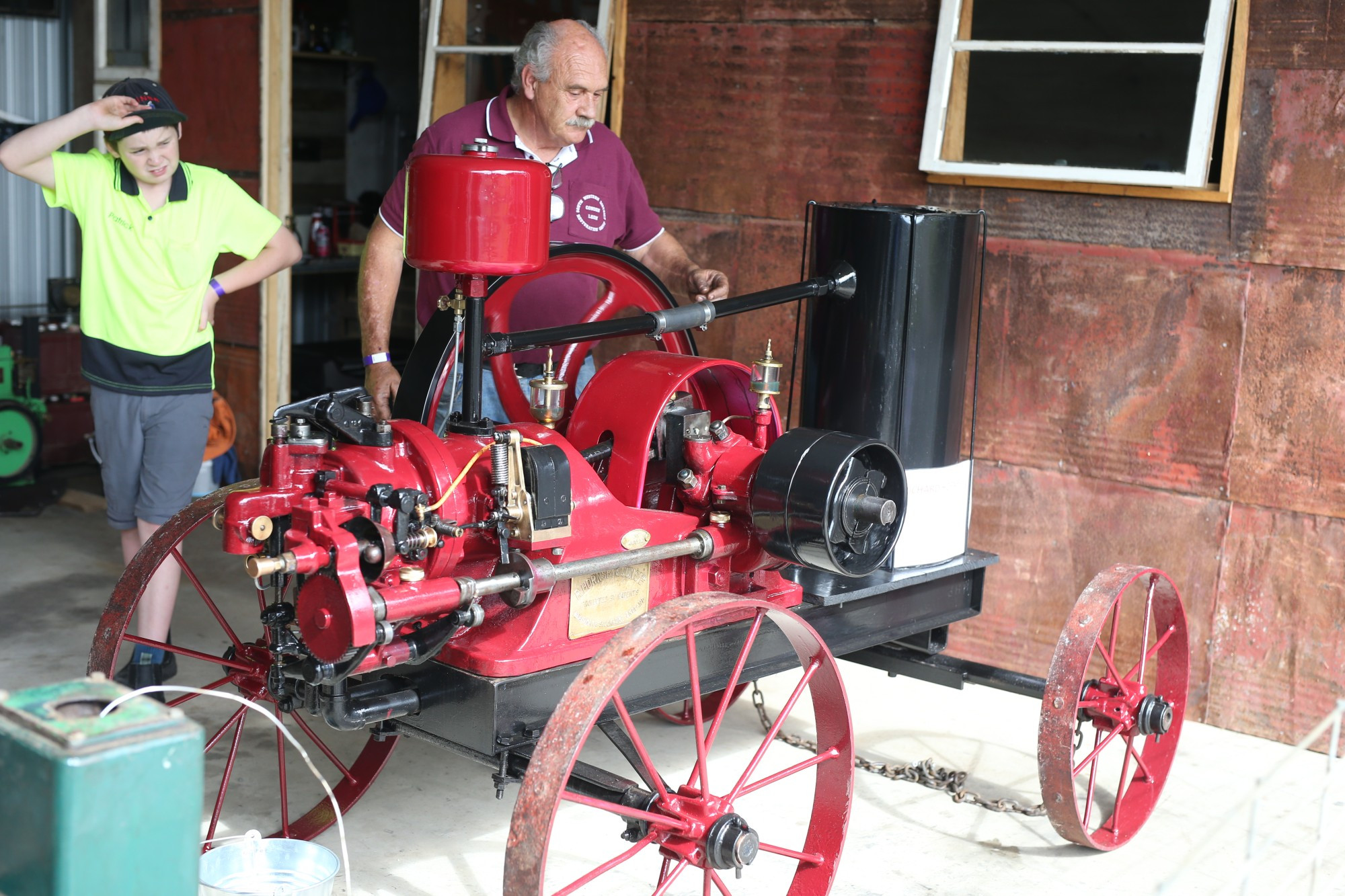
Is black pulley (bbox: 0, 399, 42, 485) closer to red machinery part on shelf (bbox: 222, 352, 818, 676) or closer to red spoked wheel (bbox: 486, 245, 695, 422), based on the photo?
red spoked wheel (bbox: 486, 245, 695, 422)

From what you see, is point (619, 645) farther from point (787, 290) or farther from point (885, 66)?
point (885, 66)

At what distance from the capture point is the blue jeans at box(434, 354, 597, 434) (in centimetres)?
281

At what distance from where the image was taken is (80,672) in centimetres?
388

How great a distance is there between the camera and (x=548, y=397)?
2594mm

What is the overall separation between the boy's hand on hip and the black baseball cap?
479 millimetres

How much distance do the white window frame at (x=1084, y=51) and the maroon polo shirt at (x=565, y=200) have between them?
1.01 meters

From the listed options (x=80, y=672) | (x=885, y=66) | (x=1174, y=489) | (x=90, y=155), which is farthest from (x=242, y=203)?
(x=1174, y=489)

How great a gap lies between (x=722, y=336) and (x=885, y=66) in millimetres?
1012

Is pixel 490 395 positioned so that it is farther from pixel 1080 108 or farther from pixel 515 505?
pixel 1080 108

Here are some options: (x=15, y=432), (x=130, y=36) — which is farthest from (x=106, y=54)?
(x=15, y=432)

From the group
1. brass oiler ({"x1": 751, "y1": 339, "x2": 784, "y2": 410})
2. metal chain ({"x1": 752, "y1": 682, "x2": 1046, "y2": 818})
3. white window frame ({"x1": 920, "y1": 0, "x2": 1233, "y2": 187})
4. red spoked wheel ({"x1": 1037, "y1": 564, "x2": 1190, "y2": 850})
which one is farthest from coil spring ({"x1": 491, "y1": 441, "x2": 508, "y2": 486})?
white window frame ({"x1": 920, "y1": 0, "x2": 1233, "y2": 187})

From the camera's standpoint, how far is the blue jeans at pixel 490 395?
9.21 ft

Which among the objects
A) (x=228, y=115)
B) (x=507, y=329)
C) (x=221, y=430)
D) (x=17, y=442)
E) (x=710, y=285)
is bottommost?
(x=17, y=442)

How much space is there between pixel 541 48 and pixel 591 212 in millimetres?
444
